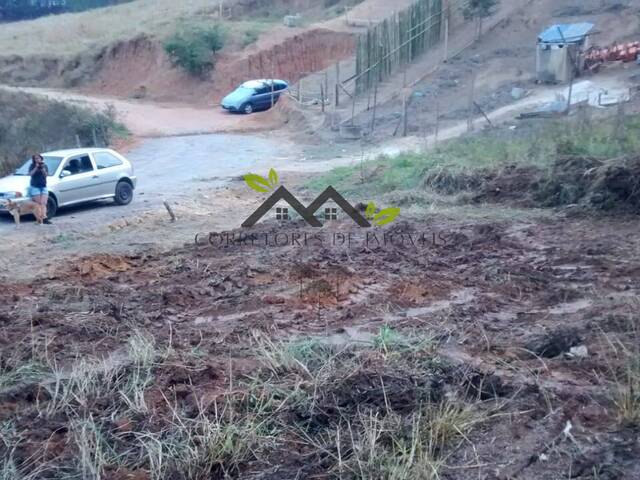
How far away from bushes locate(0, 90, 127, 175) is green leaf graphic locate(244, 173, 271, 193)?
8363 millimetres

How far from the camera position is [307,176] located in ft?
72.4

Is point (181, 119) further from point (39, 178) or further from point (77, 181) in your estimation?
point (39, 178)

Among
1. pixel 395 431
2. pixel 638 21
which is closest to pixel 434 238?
pixel 395 431

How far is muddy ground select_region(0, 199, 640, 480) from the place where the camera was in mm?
Result: 5980

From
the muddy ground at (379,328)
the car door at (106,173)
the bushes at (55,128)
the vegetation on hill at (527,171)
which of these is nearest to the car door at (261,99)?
the bushes at (55,128)

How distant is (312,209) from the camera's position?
15383 mm

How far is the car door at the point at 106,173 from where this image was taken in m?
18.0

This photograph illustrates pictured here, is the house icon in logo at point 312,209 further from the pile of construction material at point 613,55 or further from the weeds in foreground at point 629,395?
the pile of construction material at point 613,55

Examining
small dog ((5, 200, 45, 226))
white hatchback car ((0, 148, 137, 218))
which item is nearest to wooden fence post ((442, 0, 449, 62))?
white hatchback car ((0, 148, 137, 218))

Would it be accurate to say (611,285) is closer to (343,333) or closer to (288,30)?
(343,333)

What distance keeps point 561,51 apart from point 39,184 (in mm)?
20650

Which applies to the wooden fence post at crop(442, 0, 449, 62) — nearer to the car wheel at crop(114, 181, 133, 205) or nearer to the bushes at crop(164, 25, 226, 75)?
the bushes at crop(164, 25, 226, 75)

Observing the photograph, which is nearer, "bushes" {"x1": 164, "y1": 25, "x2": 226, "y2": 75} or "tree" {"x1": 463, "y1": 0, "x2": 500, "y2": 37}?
"tree" {"x1": 463, "y1": 0, "x2": 500, "y2": 37}

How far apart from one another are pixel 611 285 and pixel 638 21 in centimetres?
2634
